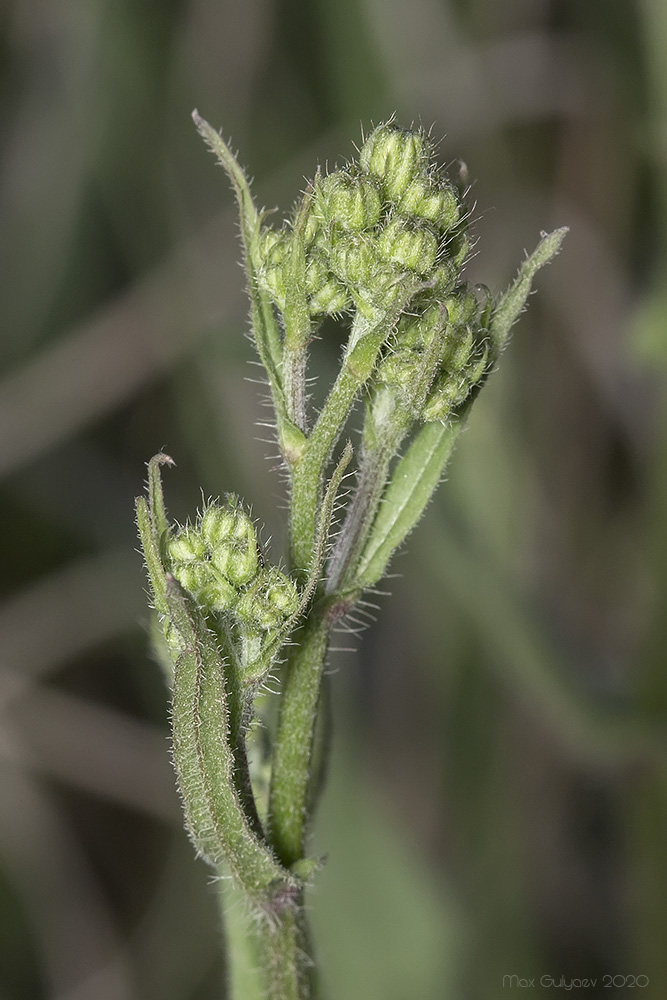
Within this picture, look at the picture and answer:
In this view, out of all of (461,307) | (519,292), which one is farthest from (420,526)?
(461,307)

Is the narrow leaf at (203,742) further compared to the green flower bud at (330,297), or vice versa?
the green flower bud at (330,297)

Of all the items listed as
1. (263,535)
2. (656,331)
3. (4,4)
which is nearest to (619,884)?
(263,535)

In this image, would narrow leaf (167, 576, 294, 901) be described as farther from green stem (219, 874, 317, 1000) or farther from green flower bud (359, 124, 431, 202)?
green flower bud (359, 124, 431, 202)

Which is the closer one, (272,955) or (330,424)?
(330,424)

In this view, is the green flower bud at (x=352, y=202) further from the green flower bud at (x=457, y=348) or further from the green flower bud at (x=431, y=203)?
the green flower bud at (x=457, y=348)

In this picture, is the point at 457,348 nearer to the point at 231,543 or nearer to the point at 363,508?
the point at 363,508

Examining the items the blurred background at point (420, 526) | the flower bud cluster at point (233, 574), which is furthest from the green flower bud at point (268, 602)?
the blurred background at point (420, 526)

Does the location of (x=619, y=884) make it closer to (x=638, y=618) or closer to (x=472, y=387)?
(x=638, y=618)
